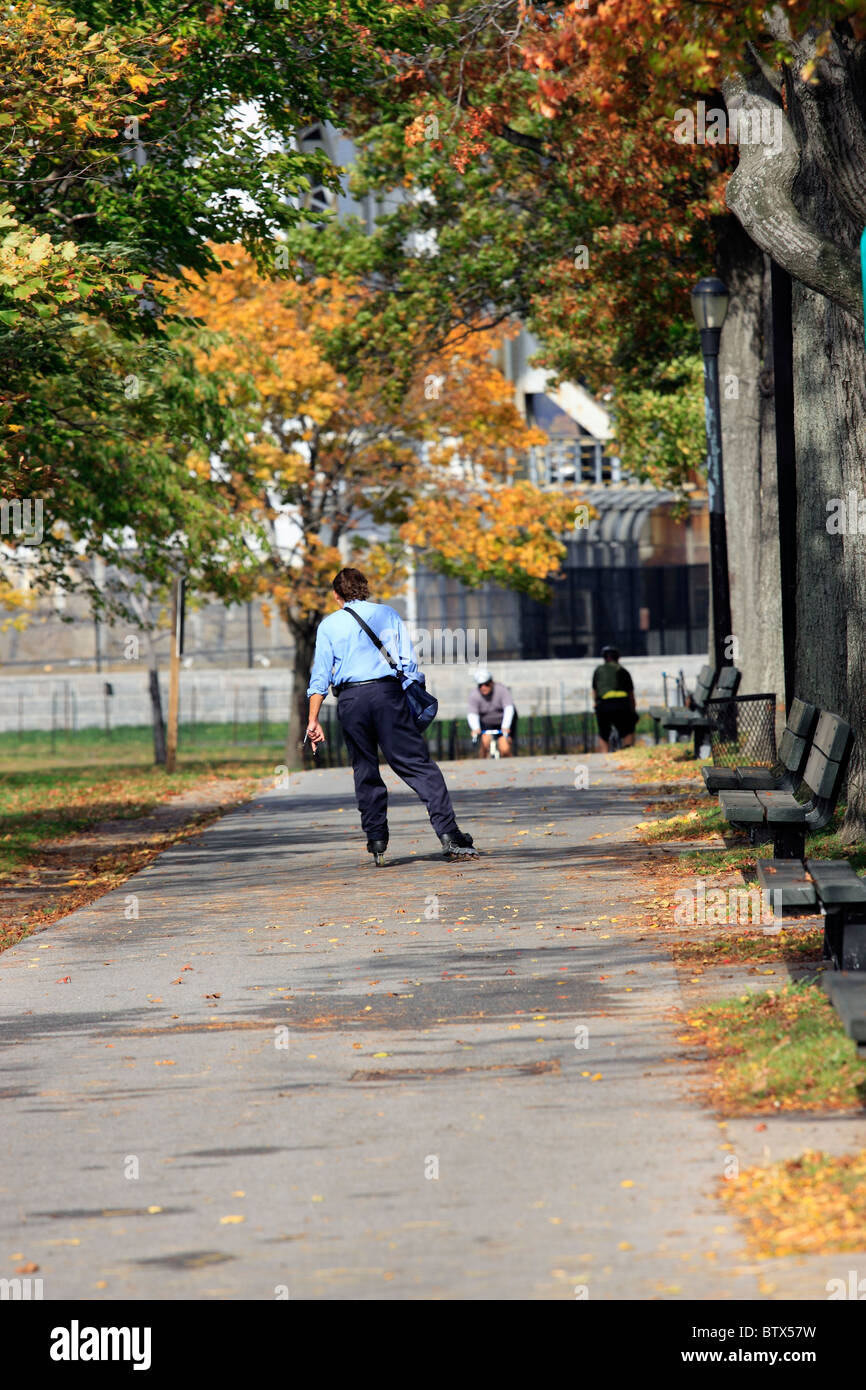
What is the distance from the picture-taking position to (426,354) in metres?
27.3

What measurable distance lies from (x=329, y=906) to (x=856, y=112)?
5.23 meters

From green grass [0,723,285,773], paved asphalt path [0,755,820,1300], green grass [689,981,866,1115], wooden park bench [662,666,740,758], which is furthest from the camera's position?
green grass [0,723,285,773]

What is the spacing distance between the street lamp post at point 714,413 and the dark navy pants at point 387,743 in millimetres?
6814

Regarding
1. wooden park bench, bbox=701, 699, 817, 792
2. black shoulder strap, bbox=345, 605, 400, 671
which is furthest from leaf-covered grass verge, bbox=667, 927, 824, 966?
black shoulder strap, bbox=345, 605, 400, 671

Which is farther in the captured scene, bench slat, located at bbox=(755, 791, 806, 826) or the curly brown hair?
the curly brown hair

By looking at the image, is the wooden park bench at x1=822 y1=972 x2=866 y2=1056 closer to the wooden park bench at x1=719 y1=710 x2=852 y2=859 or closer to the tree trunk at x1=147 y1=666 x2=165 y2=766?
A: the wooden park bench at x1=719 y1=710 x2=852 y2=859

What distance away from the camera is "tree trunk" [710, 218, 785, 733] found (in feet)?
62.6

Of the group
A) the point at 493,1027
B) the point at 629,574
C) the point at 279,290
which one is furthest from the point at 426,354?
the point at 493,1027

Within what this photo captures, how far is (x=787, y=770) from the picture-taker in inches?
451

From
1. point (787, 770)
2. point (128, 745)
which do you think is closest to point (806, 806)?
point (787, 770)

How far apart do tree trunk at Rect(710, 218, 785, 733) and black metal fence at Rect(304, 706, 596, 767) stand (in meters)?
7.89

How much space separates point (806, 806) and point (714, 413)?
875 centimetres

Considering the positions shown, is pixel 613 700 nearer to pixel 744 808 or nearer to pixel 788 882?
pixel 744 808

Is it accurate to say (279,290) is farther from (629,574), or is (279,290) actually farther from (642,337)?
(629,574)
